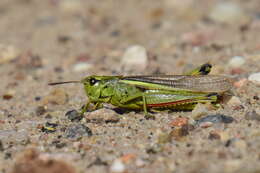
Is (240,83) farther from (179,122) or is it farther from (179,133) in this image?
(179,133)

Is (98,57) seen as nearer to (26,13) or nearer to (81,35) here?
(81,35)

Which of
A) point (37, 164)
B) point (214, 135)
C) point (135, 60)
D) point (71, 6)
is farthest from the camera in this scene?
point (71, 6)

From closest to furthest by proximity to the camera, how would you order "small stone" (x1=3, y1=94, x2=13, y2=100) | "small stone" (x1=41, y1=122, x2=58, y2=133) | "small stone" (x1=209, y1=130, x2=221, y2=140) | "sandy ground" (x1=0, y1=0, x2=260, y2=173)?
"sandy ground" (x1=0, y1=0, x2=260, y2=173)
"small stone" (x1=209, y1=130, x2=221, y2=140)
"small stone" (x1=41, y1=122, x2=58, y2=133)
"small stone" (x1=3, y1=94, x2=13, y2=100)

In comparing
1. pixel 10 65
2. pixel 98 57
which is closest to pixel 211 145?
pixel 98 57

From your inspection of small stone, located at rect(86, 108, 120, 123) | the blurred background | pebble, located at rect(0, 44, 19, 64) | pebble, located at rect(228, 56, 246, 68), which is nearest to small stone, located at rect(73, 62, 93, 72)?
the blurred background

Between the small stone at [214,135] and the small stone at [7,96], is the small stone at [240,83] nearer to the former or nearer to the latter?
the small stone at [214,135]

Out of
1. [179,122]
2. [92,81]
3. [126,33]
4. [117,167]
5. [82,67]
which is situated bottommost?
[117,167]

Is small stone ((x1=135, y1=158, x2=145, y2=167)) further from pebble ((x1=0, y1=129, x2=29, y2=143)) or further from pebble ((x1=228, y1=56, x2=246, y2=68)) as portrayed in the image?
pebble ((x1=228, y1=56, x2=246, y2=68))

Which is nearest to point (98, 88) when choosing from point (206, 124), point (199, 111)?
point (199, 111)
